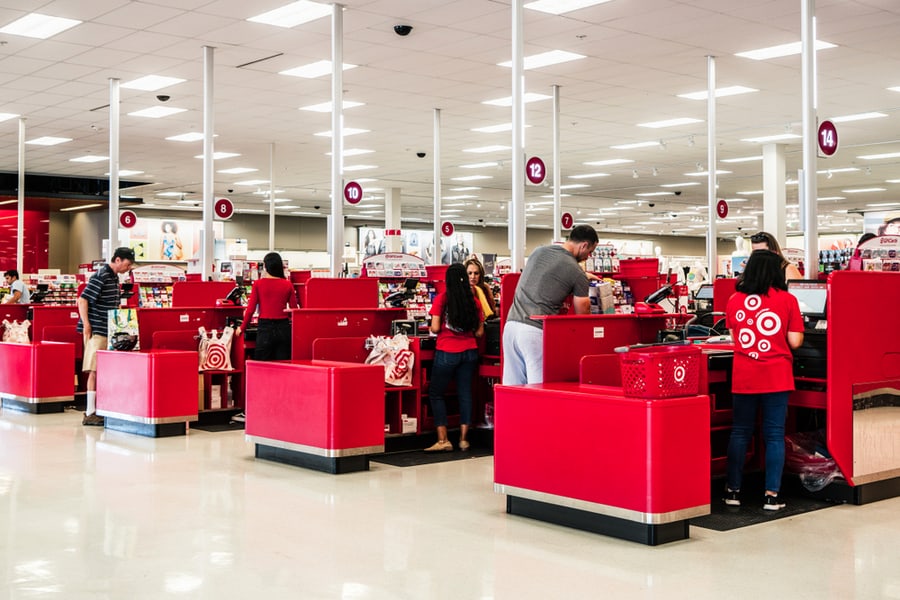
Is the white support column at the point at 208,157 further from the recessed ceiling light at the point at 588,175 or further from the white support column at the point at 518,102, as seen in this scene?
the recessed ceiling light at the point at 588,175

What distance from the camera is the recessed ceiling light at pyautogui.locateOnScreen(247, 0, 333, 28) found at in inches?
373

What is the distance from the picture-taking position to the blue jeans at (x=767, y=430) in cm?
546

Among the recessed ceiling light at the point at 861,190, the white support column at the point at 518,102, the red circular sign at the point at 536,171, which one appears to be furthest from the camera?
the recessed ceiling light at the point at 861,190

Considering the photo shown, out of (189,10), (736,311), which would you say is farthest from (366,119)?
(736,311)

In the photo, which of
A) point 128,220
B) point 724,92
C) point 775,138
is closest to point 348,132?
point 128,220

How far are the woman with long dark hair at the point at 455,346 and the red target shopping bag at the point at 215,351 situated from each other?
2677mm

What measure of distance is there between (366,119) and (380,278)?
284 inches

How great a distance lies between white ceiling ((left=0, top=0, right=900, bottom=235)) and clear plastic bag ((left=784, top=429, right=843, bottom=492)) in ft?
16.6

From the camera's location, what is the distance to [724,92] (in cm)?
1362

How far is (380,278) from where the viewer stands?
8.92 meters

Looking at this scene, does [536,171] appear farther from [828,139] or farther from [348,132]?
[348,132]

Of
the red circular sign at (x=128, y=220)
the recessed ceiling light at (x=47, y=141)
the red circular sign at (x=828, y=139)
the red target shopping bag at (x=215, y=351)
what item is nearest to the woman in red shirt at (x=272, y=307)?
the red target shopping bag at (x=215, y=351)

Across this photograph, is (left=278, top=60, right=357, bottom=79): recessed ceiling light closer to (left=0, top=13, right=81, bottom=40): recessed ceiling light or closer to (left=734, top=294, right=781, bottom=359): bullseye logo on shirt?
(left=0, top=13, right=81, bottom=40): recessed ceiling light

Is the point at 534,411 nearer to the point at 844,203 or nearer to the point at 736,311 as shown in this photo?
the point at 736,311
